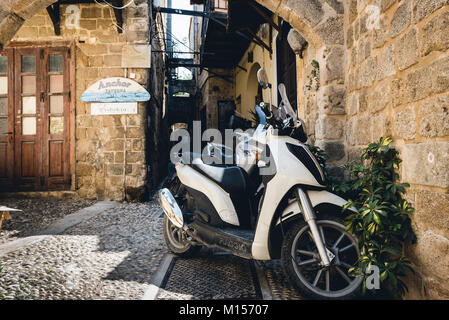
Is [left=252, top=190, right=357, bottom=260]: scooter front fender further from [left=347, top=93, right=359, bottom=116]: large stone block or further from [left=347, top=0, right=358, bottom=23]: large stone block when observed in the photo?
[left=347, top=0, right=358, bottom=23]: large stone block

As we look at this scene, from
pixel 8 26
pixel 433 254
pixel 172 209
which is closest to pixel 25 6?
pixel 8 26

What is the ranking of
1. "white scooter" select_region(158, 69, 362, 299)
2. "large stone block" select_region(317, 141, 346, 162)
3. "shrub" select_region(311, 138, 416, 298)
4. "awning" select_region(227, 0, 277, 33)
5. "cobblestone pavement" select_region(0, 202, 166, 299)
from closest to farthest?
"shrub" select_region(311, 138, 416, 298) → "white scooter" select_region(158, 69, 362, 299) → "cobblestone pavement" select_region(0, 202, 166, 299) → "large stone block" select_region(317, 141, 346, 162) → "awning" select_region(227, 0, 277, 33)

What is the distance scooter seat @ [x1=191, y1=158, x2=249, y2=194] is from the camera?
2465 millimetres

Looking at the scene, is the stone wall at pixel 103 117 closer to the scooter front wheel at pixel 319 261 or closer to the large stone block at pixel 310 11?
the large stone block at pixel 310 11

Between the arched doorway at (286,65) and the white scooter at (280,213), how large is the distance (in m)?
3.12

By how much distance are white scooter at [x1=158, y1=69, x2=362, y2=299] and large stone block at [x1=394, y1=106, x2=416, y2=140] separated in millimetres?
559

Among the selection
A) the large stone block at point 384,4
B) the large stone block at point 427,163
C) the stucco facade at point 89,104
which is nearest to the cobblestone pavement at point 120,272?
the large stone block at point 427,163

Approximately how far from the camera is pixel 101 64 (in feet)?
20.1

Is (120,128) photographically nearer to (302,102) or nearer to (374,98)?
(302,102)

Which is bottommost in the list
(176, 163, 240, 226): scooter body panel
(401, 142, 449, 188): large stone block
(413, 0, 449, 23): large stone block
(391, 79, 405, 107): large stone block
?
(176, 163, 240, 226): scooter body panel

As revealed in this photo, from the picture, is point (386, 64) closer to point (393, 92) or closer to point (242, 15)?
point (393, 92)

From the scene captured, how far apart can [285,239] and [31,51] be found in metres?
6.54

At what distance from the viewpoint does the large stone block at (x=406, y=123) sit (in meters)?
1.85

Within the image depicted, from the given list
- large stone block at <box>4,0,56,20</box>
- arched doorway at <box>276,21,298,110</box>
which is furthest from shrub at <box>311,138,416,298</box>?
large stone block at <box>4,0,56,20</box>
